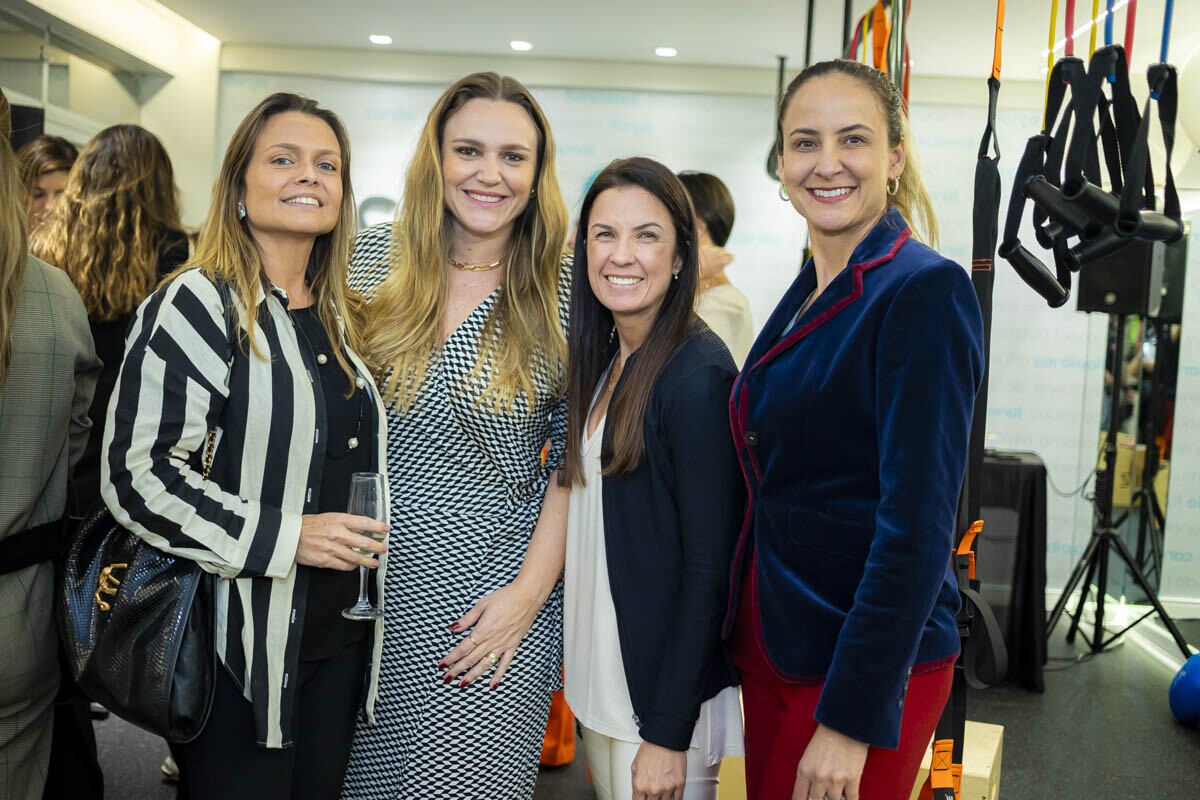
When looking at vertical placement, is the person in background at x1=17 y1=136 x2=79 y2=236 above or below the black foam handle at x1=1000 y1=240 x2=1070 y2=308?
above

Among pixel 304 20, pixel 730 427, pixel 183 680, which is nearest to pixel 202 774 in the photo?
pixel 183 680

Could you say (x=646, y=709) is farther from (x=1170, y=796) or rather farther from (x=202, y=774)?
(x=1170, y=796)

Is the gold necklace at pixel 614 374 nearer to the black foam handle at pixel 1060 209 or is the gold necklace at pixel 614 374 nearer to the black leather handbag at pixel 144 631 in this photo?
the black leather handbag at pixel 144 631

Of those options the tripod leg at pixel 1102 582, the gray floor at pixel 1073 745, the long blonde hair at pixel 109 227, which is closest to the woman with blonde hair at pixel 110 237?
the long blonde hair at pixel 109 227

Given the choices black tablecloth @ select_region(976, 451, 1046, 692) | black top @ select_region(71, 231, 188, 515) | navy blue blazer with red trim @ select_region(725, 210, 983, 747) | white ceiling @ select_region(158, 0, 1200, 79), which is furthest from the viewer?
white ceiling @ select_region(158, 0, 1200, 79)

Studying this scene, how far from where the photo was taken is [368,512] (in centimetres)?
163

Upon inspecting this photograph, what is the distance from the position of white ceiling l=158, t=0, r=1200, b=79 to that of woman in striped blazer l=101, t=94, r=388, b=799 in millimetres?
4739

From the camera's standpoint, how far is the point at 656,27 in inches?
262

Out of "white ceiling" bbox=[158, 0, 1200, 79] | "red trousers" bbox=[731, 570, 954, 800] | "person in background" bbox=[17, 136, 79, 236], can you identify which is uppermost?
"white ceiling" bbox=[158, 0, 1200, 79]

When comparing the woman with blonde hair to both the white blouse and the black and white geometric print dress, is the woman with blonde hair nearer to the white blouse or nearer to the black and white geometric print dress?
the black and white geometric print dress

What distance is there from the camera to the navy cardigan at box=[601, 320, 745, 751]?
1.61 m

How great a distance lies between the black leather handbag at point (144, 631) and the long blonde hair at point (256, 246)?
0.29ft

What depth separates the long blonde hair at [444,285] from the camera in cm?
189

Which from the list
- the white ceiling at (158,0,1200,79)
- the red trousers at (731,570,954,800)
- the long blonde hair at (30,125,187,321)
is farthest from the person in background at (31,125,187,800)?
the white ceiling at (158,0,1200,79)
